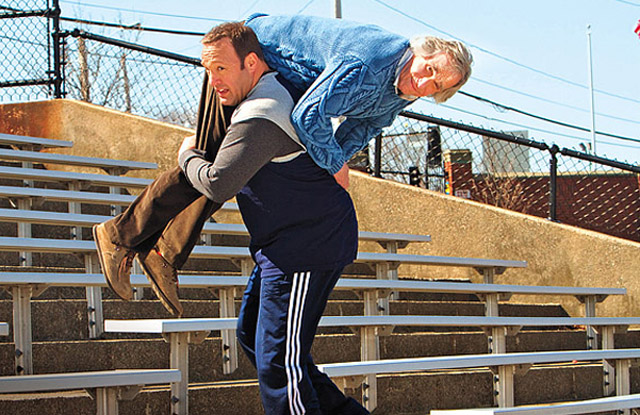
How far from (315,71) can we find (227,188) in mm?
399

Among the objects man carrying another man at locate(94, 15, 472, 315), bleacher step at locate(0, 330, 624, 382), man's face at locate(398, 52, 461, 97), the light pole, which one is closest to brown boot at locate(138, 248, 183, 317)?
man carrying another man at locate(94, 15, 472, 315)

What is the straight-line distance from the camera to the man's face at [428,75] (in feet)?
6.86

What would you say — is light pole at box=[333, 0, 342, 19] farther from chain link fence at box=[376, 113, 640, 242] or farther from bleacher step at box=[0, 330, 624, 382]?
bleacher step at box=[0, 330, 624, 382]

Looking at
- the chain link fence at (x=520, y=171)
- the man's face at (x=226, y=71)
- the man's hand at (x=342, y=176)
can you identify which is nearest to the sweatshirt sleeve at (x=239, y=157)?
the man's face at (x=226, y=71)

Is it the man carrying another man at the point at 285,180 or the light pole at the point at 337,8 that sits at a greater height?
the light pole at the point at 337,8

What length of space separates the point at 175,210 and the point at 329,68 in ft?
1.90

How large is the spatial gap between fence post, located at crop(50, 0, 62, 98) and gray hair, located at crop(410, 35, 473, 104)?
17.1 feet

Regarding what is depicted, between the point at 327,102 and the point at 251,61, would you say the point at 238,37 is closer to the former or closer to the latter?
the point at 251,61

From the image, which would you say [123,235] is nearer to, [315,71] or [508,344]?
[315,71]

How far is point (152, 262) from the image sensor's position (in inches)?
96.6

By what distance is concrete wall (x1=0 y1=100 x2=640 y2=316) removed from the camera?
5.57 meters

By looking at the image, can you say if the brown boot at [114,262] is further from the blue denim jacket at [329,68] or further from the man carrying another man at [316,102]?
the blue denim jacket at [329,68]

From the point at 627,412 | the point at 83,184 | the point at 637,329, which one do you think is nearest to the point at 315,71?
the point at 627,412

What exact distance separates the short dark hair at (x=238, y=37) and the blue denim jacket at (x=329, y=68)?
1.7 inches
